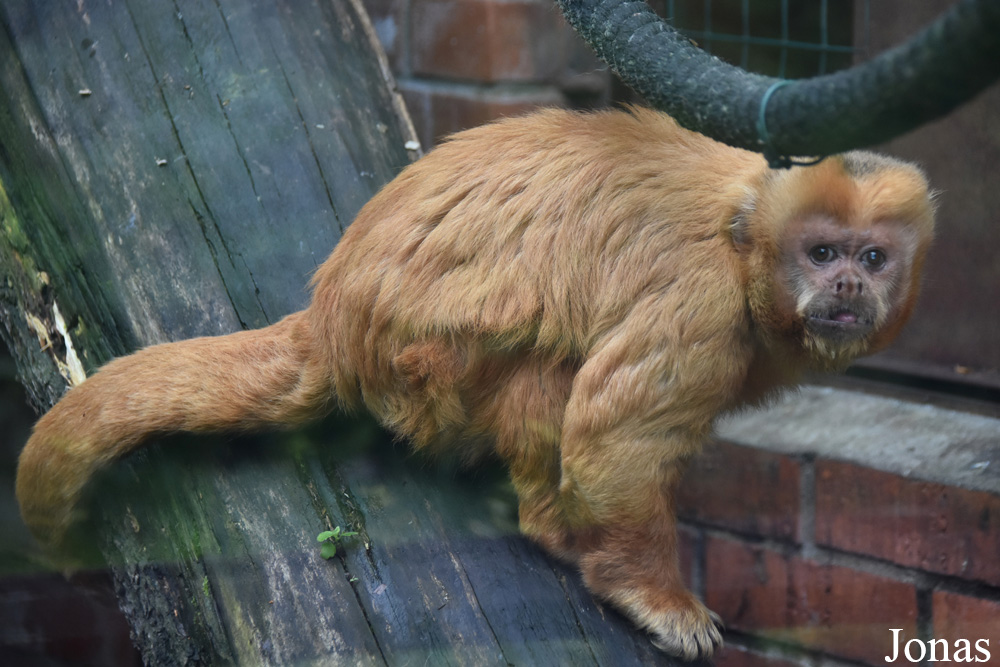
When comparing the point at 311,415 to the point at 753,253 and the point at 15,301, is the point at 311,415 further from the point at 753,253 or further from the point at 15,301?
the point at 753,253

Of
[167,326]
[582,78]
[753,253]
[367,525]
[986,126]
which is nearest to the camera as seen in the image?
[367,525]

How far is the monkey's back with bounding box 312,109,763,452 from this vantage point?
2.19 metres

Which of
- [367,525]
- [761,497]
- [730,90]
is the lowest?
[761,497]

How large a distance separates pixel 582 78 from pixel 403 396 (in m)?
1.91

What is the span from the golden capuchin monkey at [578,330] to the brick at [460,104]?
143 cm

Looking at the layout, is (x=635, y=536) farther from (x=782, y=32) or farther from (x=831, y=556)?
(x=782, y=32)

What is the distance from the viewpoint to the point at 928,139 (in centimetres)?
309

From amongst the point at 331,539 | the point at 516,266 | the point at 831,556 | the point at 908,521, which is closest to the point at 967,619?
A: the point at 908,521

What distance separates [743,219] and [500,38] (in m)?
1.81

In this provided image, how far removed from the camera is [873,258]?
2.21 meters

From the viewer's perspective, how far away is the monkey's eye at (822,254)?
86.2 inches

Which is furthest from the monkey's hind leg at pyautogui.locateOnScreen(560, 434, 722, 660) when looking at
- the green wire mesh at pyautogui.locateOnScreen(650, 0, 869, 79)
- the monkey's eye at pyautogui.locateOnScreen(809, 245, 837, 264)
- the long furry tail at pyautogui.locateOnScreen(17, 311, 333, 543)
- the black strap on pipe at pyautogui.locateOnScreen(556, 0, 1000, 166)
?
the green wire mesh at pyautogui.locateOnScreen(650, 0, 869, 79)

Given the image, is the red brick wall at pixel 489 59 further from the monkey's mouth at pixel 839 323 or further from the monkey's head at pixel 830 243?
the monkey's mouth at pixel 839 323

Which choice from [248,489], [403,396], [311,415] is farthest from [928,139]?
[248,489]
